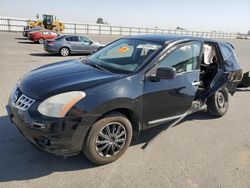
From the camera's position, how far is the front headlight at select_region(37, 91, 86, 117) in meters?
3.01

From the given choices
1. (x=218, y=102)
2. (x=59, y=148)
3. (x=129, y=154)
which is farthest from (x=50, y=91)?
(x=218, y=102)

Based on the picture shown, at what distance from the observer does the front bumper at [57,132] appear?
300 cm

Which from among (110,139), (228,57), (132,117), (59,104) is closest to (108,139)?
(110,139)

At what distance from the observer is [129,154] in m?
3.82

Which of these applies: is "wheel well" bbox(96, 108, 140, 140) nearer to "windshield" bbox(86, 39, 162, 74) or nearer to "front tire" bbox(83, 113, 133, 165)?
"front tire" bbox(83, 113, 133, 165)

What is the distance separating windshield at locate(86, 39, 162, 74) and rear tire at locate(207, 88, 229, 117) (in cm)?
198

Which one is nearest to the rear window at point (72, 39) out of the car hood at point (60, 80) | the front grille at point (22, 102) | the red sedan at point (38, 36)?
the red sedan at point (38, 36)

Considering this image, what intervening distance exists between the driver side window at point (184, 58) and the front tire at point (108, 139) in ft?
3.55

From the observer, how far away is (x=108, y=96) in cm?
324

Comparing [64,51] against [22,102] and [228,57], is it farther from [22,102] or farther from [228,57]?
[22,102]

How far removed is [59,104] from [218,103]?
3.62 metres

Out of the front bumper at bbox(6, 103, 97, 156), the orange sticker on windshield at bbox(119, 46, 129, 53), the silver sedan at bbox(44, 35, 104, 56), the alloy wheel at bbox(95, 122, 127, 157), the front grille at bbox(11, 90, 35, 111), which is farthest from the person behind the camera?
the silver sedan at bbox(44, 35, 104, 56)

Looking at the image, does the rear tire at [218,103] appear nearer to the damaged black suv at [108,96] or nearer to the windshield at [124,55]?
the damaged black suv at [108,96]

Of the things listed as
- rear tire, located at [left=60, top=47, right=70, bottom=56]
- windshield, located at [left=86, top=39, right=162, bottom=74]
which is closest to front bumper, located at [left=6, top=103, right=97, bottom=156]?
windshield, located at [left=86, top=39, right=162, bottom=74]
